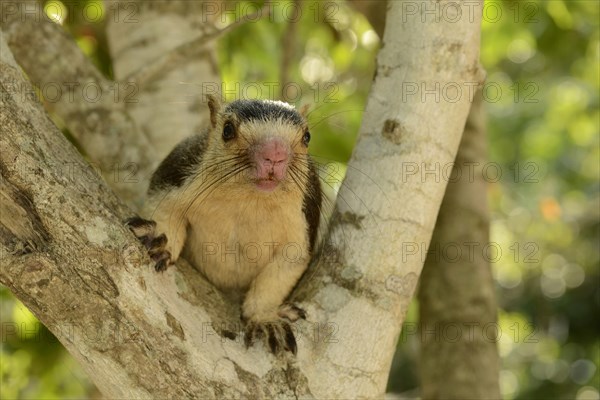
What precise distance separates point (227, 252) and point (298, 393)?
1.03 m

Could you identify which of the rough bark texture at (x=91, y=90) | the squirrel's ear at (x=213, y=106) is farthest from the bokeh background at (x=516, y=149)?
the rough bark texture at (x=91, y=90)

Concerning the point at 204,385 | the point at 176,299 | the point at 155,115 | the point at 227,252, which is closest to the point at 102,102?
the point at 155,115

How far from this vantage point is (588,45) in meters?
6.20

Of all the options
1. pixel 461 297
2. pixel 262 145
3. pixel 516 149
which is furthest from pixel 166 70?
pixel 516 149

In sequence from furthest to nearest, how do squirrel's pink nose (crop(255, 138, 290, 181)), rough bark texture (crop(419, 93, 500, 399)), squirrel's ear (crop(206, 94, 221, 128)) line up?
rough bark texture (crop(419, 93, 500, 399))
squirrel's ear (crop(206, 94, 221, 128))
squirrel's pink nose (crop(255, 138, 290, 181))

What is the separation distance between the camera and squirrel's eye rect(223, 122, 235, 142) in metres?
3.74

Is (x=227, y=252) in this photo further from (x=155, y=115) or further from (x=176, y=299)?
(x=155, y=115)

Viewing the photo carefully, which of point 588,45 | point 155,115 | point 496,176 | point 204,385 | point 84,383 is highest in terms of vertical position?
point 588,45

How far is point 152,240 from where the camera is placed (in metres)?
3.42

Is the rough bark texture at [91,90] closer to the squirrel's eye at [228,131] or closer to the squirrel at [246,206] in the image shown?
the squirrel at [246,206]

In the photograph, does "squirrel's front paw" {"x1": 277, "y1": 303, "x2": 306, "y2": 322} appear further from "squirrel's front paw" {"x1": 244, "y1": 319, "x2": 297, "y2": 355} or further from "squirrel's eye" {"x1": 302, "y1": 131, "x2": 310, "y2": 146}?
"squirrel's eye" {"x1": 302, "y1": 131, "x2": 310, "y2": 146}

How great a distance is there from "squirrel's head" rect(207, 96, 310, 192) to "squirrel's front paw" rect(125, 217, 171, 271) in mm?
440

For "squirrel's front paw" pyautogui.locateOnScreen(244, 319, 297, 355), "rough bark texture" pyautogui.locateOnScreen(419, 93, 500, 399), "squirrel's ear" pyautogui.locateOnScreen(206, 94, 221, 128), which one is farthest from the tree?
"rough bark texture" pyautogui.locateOnScreen(419, 93, 500, 399)

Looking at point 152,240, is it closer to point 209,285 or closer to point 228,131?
point 209,285
